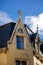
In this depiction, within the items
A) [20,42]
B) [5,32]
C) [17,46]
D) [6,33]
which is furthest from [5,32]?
[17,46]

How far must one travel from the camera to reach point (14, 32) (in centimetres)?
3666

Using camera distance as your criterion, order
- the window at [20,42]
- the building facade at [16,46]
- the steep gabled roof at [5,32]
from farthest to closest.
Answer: the steep gabled roof at [5,32]
the window at [20,42]
the building facade at [16,46]

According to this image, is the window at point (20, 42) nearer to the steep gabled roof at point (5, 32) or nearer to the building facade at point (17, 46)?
the building facade at point (17, 46)

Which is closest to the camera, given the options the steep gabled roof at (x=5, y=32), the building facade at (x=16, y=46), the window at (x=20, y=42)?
the building facade at (x=16, y=46)

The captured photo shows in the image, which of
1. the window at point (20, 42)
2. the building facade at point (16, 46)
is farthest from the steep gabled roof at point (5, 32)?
the window at point (20, 42)

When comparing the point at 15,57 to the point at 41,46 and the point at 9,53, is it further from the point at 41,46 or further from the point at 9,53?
the point at 41,46

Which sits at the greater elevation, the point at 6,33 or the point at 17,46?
the point at 6,33

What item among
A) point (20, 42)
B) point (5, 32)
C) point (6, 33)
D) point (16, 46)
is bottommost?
point (16, 46)

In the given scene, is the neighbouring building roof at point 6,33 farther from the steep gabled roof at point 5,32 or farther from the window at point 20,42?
the window at point 20,42

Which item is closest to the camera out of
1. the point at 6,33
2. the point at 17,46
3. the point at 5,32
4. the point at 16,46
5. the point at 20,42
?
the point at 16,46

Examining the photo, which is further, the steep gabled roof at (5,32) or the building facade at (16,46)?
the steep gabled roof at (5,32)

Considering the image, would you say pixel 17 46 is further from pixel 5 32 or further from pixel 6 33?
pixel 5 32

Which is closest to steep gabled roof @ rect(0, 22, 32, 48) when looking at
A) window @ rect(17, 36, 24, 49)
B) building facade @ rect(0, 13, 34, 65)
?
building facade @ rect(0, 13, 34, 65)

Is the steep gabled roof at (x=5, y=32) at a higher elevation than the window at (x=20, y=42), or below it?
higher
